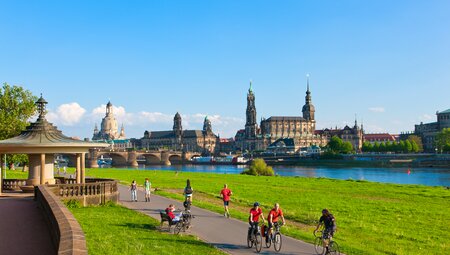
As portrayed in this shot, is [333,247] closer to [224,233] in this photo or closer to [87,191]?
[224,233]

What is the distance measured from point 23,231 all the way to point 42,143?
1330 centimetres

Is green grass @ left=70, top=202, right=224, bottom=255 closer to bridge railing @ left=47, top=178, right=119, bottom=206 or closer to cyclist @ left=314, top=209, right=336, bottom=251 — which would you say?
bridge railing @ left=47, top=178, right=119, bottom=206

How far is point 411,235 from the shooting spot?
75.9 feet

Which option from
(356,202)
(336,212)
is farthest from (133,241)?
(356,202)

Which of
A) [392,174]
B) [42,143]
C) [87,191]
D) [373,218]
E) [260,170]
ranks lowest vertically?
[392,174]

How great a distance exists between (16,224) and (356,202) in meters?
27.5

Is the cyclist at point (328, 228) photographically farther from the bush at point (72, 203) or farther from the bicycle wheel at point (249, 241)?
the bush at point (72, 203)

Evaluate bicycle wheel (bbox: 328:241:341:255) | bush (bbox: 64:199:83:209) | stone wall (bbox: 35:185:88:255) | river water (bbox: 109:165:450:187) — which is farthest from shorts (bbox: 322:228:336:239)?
river water (bbox: 109:165:450:187)

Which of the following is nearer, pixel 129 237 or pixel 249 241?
pixel 249 241

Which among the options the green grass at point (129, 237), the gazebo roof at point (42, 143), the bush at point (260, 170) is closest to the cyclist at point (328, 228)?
the green grass at point (129, 237)

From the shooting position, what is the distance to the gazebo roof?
28656mm

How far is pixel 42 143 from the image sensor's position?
28.8 meters

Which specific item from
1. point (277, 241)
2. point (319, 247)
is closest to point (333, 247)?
point (319, 247)

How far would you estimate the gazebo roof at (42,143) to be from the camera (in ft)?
94.0
